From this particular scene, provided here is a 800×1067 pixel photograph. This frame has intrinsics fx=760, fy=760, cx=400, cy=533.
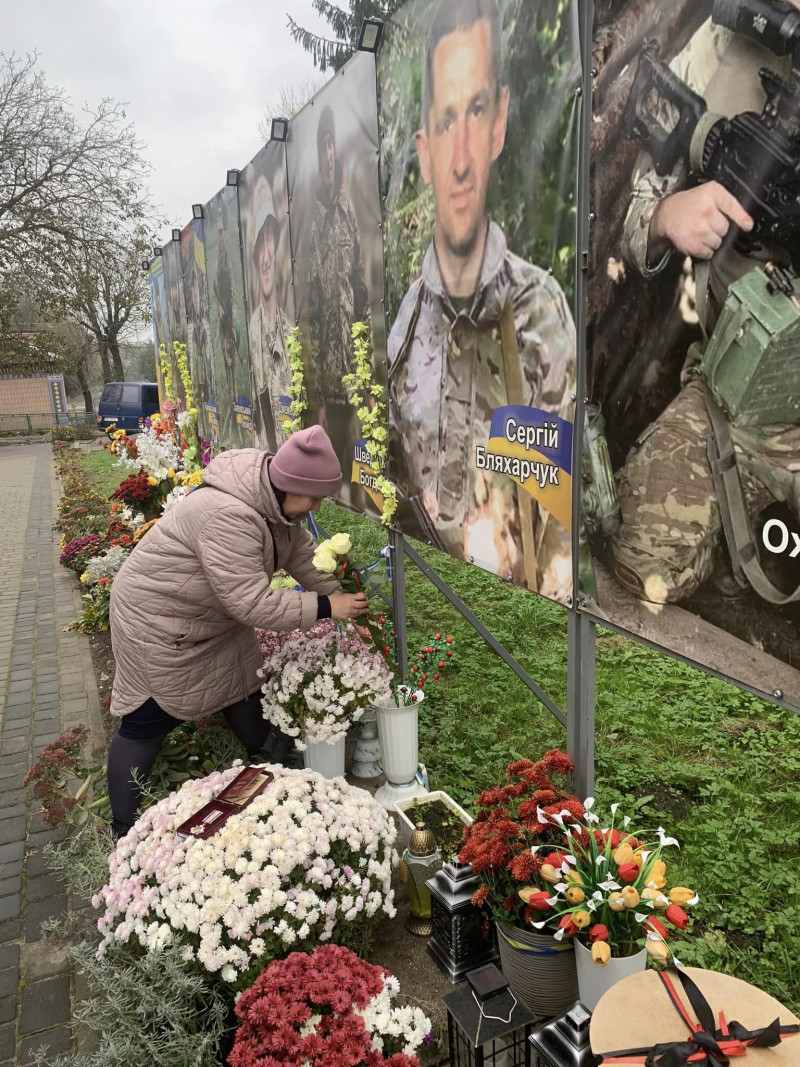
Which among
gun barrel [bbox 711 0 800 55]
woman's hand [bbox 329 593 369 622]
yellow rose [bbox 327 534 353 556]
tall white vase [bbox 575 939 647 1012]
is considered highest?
gun barrel [bbox 711 0 800 55]

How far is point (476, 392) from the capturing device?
2838 mm

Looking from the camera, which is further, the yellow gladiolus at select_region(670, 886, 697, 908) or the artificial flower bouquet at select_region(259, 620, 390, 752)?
the artificial flower bouquet at select_region(259, 620, 390, 752)

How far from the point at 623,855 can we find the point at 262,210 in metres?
5.20

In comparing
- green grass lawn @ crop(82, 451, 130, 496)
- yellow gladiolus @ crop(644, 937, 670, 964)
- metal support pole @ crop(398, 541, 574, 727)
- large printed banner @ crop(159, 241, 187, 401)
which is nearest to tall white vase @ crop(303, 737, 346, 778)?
metal support pole @ crop(398, 541, 574, 727)

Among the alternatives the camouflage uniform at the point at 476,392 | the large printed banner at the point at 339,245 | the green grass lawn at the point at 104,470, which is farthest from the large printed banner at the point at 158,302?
the camouflage uniform at the point at 476,392

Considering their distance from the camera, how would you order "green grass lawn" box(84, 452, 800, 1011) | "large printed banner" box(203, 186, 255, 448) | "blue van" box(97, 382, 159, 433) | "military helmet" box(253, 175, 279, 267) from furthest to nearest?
"blue van" box(97, 382, 159, 433) < "large printed banner" box(203, 186, 255, 448) < "military helmet" box(253, 175, 279, 267) < "green grass lawn" box(84, 452, 800, 1011)

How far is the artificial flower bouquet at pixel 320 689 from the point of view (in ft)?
10.4

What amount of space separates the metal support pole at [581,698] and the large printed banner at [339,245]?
→ 1691mm

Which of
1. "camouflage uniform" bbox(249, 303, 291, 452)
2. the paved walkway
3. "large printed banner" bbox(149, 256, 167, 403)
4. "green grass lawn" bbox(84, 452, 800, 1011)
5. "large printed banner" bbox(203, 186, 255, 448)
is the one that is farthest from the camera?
"large printed banner" bbox(149, 256, 167, 403)

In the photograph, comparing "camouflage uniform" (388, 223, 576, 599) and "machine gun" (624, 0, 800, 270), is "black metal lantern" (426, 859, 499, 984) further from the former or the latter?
"machine gun" (624, 0, 800, 270)

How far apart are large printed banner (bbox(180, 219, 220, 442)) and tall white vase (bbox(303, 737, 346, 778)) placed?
567cm

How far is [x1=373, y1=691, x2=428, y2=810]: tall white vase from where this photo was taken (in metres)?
3.29

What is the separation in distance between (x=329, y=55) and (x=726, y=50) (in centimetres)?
2050

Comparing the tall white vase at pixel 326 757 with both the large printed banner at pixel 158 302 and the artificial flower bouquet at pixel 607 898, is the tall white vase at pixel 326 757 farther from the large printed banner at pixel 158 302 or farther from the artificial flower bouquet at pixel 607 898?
the large printed banner at pixel 158 302
